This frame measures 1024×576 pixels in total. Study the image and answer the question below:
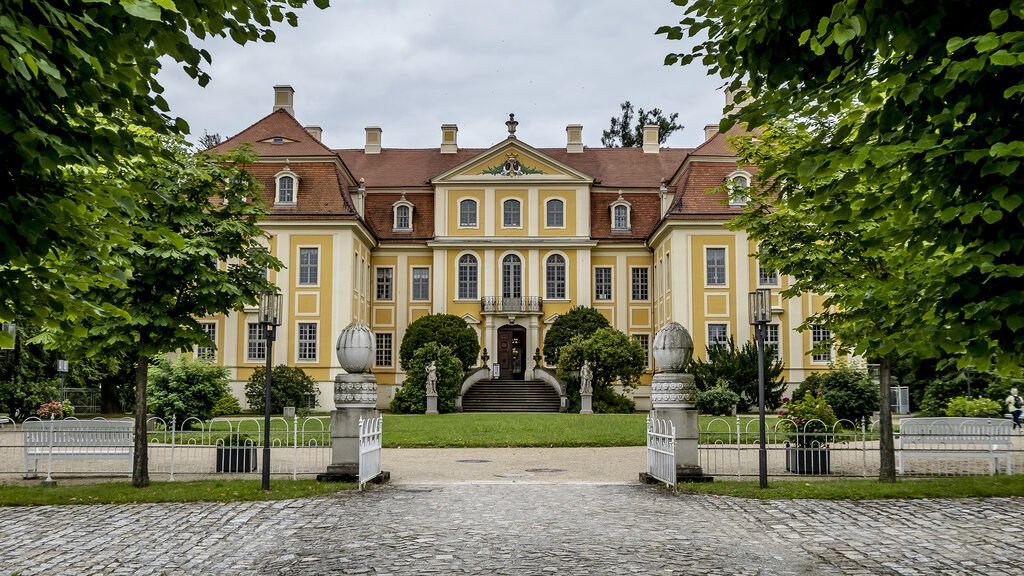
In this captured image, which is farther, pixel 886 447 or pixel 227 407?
pixel 227 407

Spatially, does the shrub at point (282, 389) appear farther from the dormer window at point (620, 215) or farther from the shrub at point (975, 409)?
the shrub at point (975, 409)

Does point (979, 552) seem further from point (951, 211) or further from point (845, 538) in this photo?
point (951, 211)

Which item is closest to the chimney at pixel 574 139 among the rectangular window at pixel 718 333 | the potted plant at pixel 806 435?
the rectangular window at pixel 718 333

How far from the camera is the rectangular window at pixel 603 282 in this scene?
37438 mm

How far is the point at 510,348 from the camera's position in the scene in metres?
36.8

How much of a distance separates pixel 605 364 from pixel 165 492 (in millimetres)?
21246

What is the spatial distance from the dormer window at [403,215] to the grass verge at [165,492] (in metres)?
26.5

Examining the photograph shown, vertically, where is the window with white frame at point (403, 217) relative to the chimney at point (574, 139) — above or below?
below

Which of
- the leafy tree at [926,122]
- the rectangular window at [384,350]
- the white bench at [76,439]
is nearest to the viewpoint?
the leafy tree at [926,122]

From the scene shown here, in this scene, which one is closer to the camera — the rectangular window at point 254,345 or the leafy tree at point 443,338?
the leafy tree at point 443,338

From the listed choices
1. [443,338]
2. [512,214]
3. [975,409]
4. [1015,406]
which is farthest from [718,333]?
[975,409]

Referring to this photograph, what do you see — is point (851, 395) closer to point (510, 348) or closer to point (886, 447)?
point (886, 447)

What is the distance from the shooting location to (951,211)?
4.40 m

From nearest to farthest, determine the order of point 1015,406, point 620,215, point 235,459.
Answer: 1. point 235,459
2. point 1015,406
3. point 620,215
